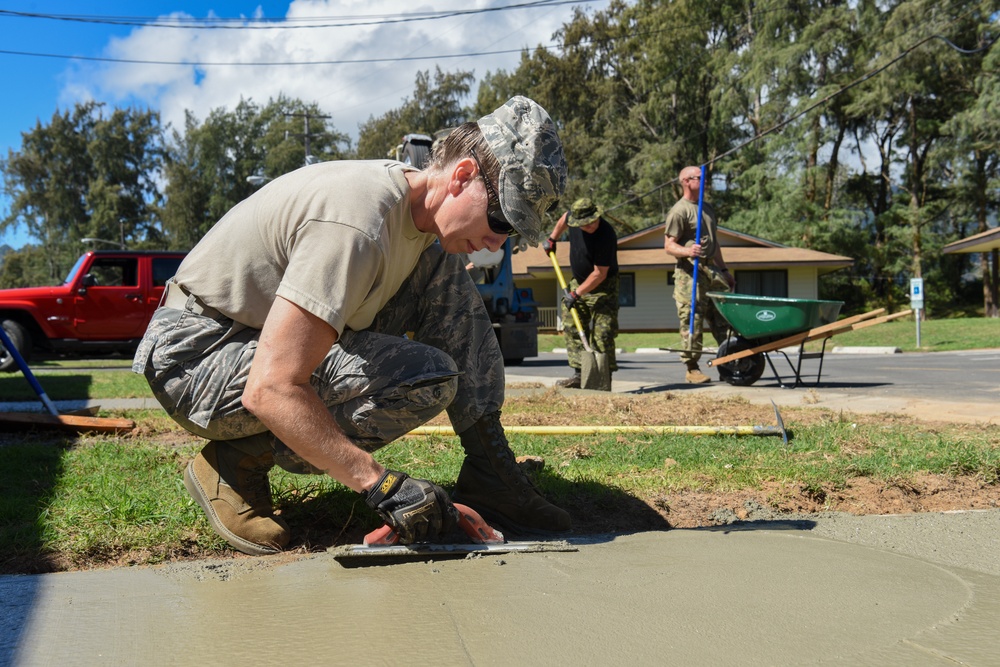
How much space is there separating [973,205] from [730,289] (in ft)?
108

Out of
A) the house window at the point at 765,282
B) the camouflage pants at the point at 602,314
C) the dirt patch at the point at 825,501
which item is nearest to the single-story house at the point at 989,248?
the house window at the point at 765,282

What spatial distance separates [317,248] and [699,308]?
675 cm

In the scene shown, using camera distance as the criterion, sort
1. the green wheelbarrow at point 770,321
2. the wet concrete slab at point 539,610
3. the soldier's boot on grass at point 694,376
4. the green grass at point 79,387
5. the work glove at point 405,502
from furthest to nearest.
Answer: the soldier's boot on grass at point 694,376, the green grass at point 79,387, the green wheelbarrow at point 770,321, the work glove at point 405,502, the wet concrete slab at point 539,610

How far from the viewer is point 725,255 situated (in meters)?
30.6

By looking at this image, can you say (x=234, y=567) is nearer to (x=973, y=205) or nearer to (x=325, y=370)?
(x=325, y=370)

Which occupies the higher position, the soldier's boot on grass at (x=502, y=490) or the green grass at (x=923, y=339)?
the soldier's boot on grass at (x=502, y=490)

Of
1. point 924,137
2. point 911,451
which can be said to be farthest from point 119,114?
point 911,451

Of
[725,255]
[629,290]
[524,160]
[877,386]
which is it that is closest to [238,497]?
[524,160]

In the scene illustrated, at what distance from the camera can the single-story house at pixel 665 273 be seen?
30.8 meters

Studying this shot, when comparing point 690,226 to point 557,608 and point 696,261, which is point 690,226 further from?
point 557,608

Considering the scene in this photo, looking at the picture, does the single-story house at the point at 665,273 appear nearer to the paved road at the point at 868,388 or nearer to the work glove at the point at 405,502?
the paved road at the point at 868,388

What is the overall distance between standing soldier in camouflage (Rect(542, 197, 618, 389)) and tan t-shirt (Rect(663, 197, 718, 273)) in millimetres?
731

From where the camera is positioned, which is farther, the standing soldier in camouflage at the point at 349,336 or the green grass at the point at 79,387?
the green grass at the point at 79,387

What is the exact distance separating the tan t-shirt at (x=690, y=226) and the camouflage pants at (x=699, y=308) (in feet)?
0.71
